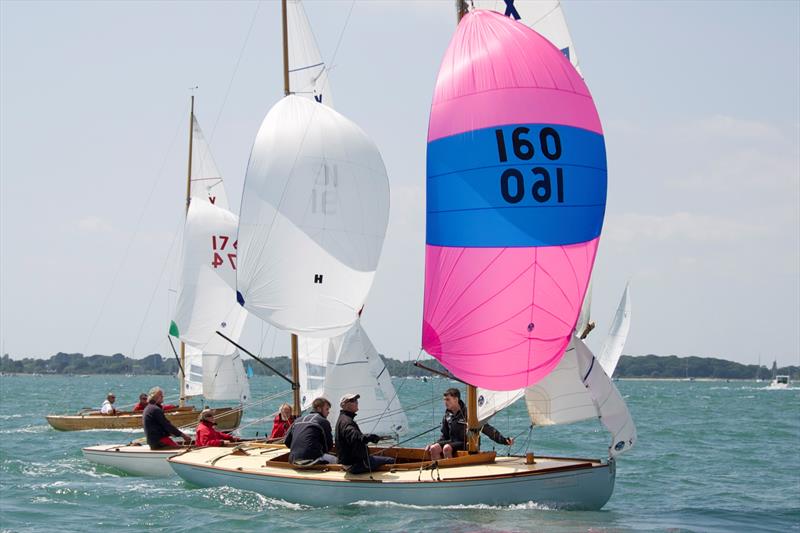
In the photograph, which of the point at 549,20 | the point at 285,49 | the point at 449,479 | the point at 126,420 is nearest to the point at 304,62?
the point at 285,49

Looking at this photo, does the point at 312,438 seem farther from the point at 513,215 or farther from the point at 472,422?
the point at 513,215

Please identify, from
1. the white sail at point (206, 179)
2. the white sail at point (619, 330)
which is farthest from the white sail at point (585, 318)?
the white sail at point (206, 179)

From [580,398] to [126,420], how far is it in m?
16.4

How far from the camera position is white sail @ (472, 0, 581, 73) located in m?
14.3

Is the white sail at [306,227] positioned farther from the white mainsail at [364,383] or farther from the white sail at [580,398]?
the white sail at [580,398]

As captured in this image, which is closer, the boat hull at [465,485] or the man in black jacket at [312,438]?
the boat hull at [465,485]

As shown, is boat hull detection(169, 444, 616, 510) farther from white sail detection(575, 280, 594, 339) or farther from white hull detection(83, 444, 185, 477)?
white hull detection(83, 444, 185, 477)

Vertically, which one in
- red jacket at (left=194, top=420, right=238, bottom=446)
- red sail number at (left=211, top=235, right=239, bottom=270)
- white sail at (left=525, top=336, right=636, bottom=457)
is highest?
red sail number at (left=211, top=235, right=239, bottom=270)

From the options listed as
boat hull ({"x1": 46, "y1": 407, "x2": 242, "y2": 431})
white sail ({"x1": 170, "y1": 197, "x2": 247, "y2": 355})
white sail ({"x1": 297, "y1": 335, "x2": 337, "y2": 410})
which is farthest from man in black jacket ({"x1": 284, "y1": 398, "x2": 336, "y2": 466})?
white sail ({"x1": 170, "y1": 197, "x2": 247, "y2": 355})

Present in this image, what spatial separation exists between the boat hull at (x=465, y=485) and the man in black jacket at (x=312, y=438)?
0.71 ft

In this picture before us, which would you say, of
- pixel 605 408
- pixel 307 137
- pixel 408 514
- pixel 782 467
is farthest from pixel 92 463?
pixel 782 467

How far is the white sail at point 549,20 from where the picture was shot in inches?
563

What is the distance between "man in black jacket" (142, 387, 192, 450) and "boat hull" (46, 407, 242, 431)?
762 cm

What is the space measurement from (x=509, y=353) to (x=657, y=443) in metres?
14.4
